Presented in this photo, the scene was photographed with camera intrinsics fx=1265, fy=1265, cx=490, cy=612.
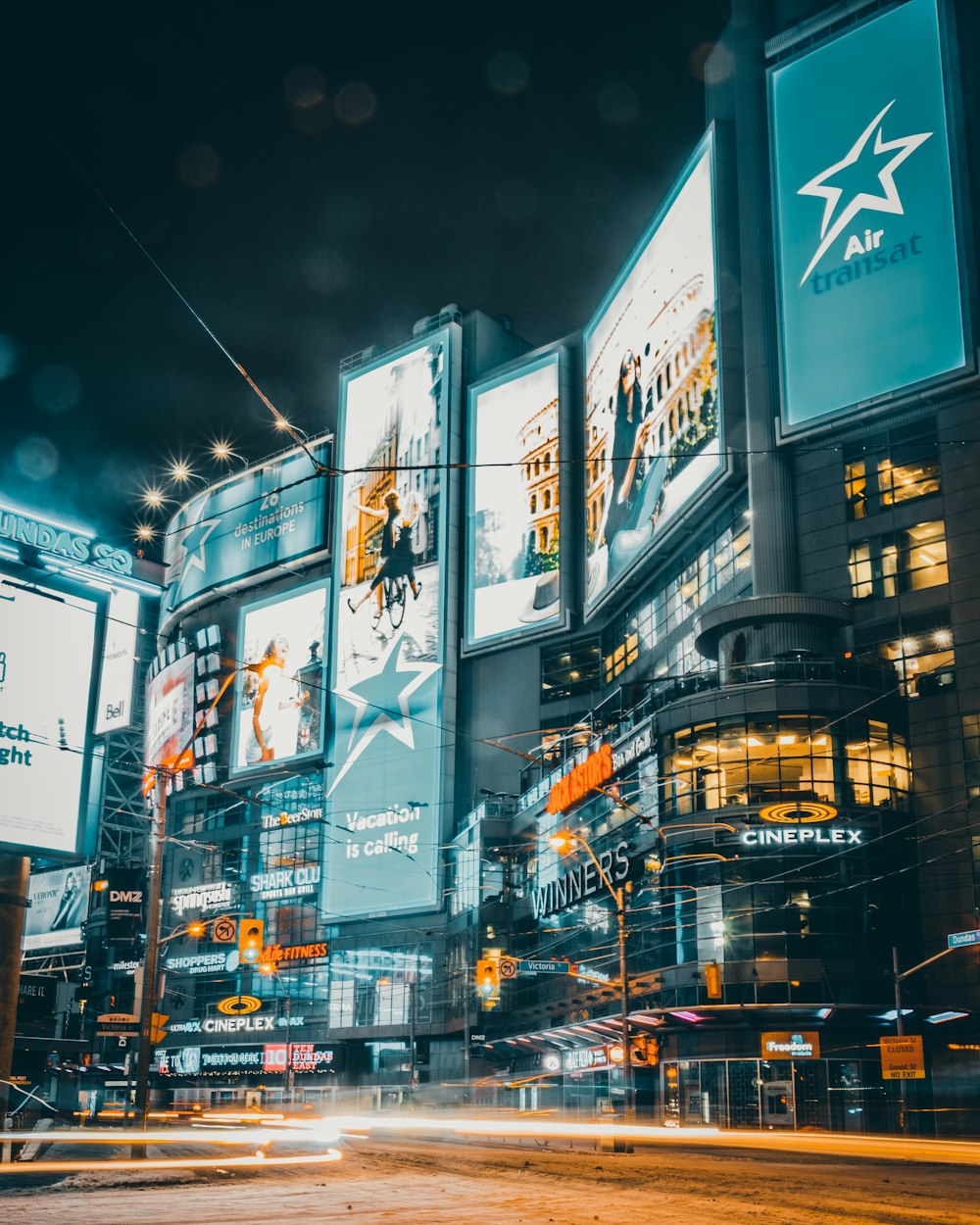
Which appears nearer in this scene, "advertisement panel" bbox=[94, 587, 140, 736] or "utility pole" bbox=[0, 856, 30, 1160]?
"utility pole" bbox=[0, 856, 30, 1160]

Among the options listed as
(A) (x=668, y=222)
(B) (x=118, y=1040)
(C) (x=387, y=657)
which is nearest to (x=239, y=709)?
(C) (x=387, y=657)

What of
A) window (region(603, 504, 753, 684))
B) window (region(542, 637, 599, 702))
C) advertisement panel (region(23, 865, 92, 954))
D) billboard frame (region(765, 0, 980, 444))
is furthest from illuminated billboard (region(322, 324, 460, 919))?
billboard frame (region(765, 0, 980, 444))

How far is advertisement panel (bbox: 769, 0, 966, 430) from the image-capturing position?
65438 mm

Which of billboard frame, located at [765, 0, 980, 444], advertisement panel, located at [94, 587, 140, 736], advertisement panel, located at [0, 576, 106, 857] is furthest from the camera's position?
advertisement panel, located at [94, 587, 140, 736]

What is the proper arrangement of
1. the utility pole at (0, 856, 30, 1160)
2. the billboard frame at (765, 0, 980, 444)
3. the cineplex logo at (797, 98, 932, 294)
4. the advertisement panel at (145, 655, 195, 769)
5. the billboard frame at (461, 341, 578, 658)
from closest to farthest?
the utility pole at (0, 856, 30, 1160)
the billboard frame at (765, 0, 980, 444)
the cineplex logo at (797, 98, 932, 294)
the billboard frame at (461, 341, 578, 658)
the advertisement panel at (145, 655, 195, 769)

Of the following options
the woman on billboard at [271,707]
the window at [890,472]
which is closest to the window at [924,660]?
the window at [890,472]

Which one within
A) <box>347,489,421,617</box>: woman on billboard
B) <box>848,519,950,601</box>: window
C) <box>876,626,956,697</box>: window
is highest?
<box>347,489,421,617</box>: woman on billboard

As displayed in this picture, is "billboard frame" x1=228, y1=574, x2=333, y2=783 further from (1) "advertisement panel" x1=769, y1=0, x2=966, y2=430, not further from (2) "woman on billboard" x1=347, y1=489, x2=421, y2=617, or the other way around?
(1) "advertisement panel" x1=769, y1=0, x2=966, y2=430

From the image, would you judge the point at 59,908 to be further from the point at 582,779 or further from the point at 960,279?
the point at 960,279

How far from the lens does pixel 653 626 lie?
8344 cm

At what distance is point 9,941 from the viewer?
36.7m

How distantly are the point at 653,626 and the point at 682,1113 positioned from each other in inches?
1295

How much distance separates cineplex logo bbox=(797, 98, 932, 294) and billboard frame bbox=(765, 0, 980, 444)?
206 centimetres

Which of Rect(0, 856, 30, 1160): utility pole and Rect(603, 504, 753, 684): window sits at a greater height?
Rect(603, 504, 753, 684): window
